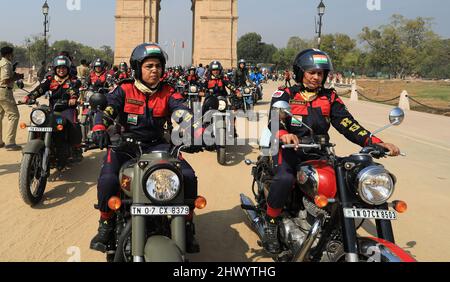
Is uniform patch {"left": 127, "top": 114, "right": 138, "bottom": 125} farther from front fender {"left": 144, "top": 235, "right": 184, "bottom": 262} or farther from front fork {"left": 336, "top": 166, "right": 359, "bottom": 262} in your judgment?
front fork {"left": 336, "top": 166, "right": 359, "bottom": 262}

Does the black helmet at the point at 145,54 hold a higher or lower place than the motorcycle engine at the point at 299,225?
higher

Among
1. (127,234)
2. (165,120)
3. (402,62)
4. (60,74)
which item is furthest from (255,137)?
(402,62)

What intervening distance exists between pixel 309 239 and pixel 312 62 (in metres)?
1.61

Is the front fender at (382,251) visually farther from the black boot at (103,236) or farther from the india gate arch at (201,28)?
the india gate arch at (201,28)

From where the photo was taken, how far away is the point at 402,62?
6234cm

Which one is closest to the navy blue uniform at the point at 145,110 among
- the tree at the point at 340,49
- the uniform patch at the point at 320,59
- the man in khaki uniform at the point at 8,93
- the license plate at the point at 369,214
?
the uniform patch at the point at 320,59

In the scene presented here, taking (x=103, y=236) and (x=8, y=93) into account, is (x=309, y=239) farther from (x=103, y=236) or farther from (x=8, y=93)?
(x=8, y=93)

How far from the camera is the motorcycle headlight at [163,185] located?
8.20ft

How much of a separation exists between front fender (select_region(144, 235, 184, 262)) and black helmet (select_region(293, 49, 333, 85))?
2.00m

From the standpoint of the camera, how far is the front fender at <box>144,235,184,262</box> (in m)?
2.45

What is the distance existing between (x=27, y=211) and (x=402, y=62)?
219 ft

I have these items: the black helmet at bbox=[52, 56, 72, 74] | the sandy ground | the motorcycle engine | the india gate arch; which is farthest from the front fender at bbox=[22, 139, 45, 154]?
the india gate arch

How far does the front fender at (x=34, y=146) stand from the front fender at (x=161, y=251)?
3.14 meters
